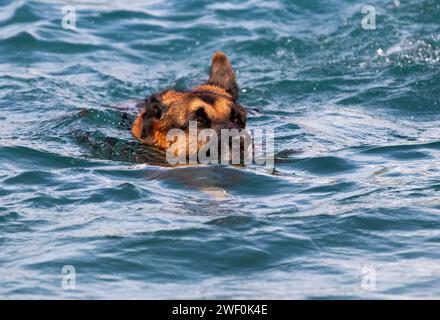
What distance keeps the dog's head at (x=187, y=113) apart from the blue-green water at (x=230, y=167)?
1.10 ft

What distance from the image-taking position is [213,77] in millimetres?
11797

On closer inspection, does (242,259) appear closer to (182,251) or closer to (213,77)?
(182,251)

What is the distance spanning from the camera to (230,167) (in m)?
9.72

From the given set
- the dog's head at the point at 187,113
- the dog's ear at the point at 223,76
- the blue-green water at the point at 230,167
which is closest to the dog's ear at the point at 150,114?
the dog's head at the point at 187,113

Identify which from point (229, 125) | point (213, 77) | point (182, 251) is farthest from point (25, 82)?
point (182, 251)

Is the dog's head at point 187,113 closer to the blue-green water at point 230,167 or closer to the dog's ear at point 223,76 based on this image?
the dog's ear at point 223,76

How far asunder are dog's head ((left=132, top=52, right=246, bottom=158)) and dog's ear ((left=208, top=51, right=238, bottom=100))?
0.07ft

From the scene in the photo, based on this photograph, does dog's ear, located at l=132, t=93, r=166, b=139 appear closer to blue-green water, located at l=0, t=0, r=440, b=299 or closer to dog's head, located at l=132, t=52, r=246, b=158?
dog's head, located at l=132, t=52, r=246, b=158

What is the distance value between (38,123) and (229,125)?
10.5 ft

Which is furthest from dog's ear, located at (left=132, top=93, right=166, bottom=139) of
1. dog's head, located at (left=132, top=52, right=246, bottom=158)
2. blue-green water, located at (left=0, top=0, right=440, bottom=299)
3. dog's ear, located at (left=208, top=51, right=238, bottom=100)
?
dog's ear, located at (left=208, top=51, right=238, bottom=100)

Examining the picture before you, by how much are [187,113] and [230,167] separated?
1.07 meters

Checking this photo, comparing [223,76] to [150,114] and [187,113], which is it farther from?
[187,113]

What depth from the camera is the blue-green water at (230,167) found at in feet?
23.7

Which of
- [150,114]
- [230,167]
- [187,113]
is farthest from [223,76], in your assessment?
[230,167]
